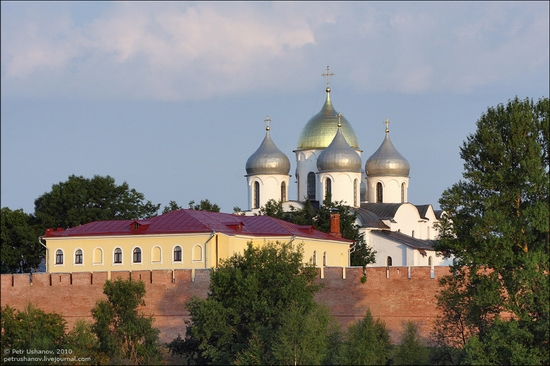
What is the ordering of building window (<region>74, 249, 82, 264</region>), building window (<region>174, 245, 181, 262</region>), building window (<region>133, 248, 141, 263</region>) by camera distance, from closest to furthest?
building window (<region>174, 245, 181, 262</region>)
building window (<region>133, 248, 141, 263</region>)
building window (<region>74, 249, 82, 264</region>)

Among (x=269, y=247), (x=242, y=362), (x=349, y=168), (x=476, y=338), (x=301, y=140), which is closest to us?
(x=476, y=338)

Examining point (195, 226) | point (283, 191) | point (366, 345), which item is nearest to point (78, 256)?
point (195, 226)

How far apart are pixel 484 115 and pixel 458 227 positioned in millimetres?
2881

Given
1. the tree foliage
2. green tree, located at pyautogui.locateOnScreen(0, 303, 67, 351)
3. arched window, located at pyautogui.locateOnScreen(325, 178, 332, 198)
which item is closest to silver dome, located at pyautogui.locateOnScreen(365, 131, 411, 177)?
arched window, located at pyautogui.locateOnScreen(325, 178, 332, 198)

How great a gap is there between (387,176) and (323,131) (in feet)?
11.3

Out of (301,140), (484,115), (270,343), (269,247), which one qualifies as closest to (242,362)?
(270,343)

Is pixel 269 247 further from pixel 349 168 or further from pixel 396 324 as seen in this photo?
pixel 349 168

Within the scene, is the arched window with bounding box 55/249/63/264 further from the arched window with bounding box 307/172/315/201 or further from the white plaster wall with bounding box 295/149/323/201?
the arched window with bounding box 307/172/315/201

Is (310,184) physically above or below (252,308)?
above

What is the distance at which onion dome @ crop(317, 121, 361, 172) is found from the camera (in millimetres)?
55250

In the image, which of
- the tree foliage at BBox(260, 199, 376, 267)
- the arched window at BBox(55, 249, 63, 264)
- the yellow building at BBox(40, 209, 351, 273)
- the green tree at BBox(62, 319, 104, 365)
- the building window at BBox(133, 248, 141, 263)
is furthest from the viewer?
the tree foliage at BBox(260, 199, 376, 267)

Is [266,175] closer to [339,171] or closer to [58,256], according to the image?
[339,171]

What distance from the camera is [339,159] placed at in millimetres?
55250

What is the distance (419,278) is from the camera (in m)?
37.5
